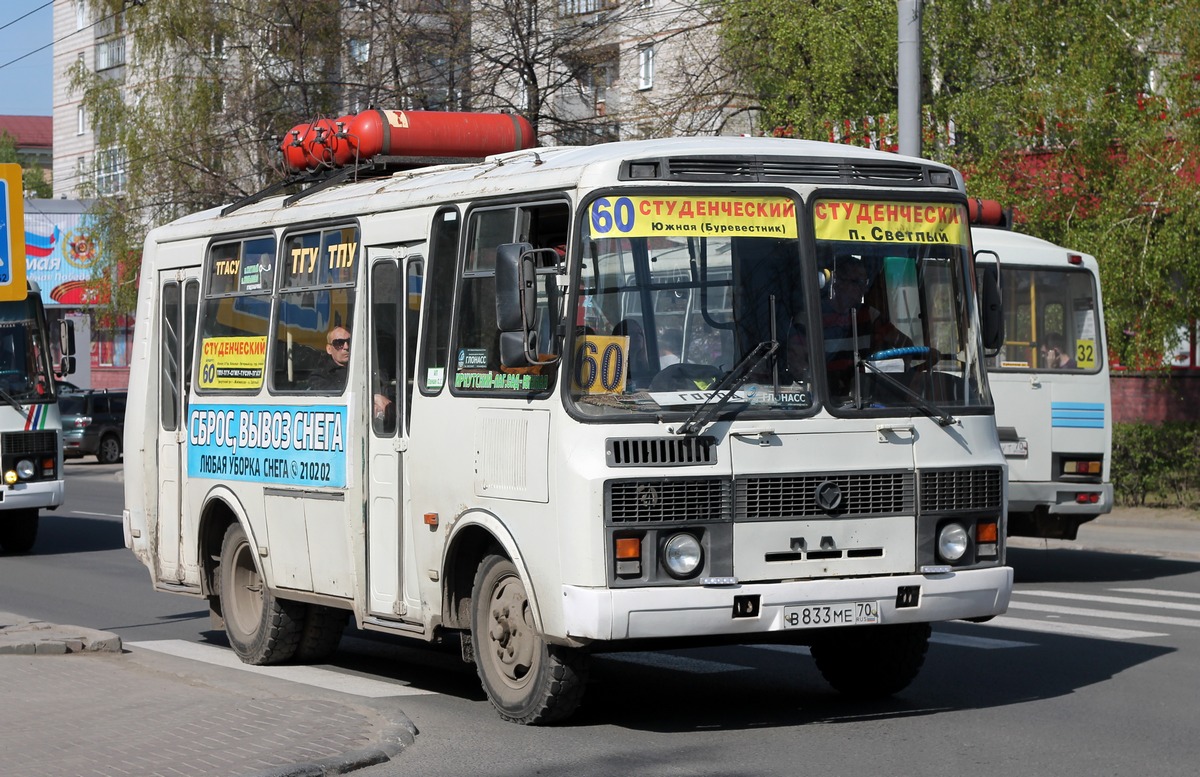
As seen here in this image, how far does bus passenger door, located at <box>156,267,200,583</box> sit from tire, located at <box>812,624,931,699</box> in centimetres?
463

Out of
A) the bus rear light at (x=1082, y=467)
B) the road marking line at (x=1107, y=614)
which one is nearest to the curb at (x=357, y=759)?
the road marking line at (x=1107, y=614)

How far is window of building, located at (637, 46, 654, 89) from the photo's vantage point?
31.8 m

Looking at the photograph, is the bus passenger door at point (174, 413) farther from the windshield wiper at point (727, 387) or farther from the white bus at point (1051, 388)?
the white bus at point (1051, 388)

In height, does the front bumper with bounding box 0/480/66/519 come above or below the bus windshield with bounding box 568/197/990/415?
below

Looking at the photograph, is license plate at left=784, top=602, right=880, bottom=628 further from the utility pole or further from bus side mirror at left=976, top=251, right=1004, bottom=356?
the utility pole

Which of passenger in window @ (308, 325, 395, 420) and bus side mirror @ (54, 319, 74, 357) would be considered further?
bus side mirror @ (54, 319, 74, 357)

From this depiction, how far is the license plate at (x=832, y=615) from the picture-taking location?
26.9 ft

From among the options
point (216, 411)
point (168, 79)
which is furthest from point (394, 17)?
point (216, 411)

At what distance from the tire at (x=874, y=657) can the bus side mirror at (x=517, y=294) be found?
7.84ft

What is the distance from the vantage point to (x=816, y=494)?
834cm

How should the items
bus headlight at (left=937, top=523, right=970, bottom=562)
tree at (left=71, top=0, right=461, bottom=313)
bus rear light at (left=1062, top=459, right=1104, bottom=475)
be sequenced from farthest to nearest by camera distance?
tree at (left=71, top=0, right=461, bottom=313)
bus rear light at (left=1062, top=459, right=1104, bottom=475)
bus headlight at (left=937, top=523, right=970, bottom=562)

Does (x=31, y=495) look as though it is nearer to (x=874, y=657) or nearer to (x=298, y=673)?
(x=298, y=673)

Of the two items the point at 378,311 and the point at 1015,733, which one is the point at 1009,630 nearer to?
the point at 1015,733

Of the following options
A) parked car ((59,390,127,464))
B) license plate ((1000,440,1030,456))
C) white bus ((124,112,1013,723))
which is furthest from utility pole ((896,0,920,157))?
parked car ((59,390,127,464))
